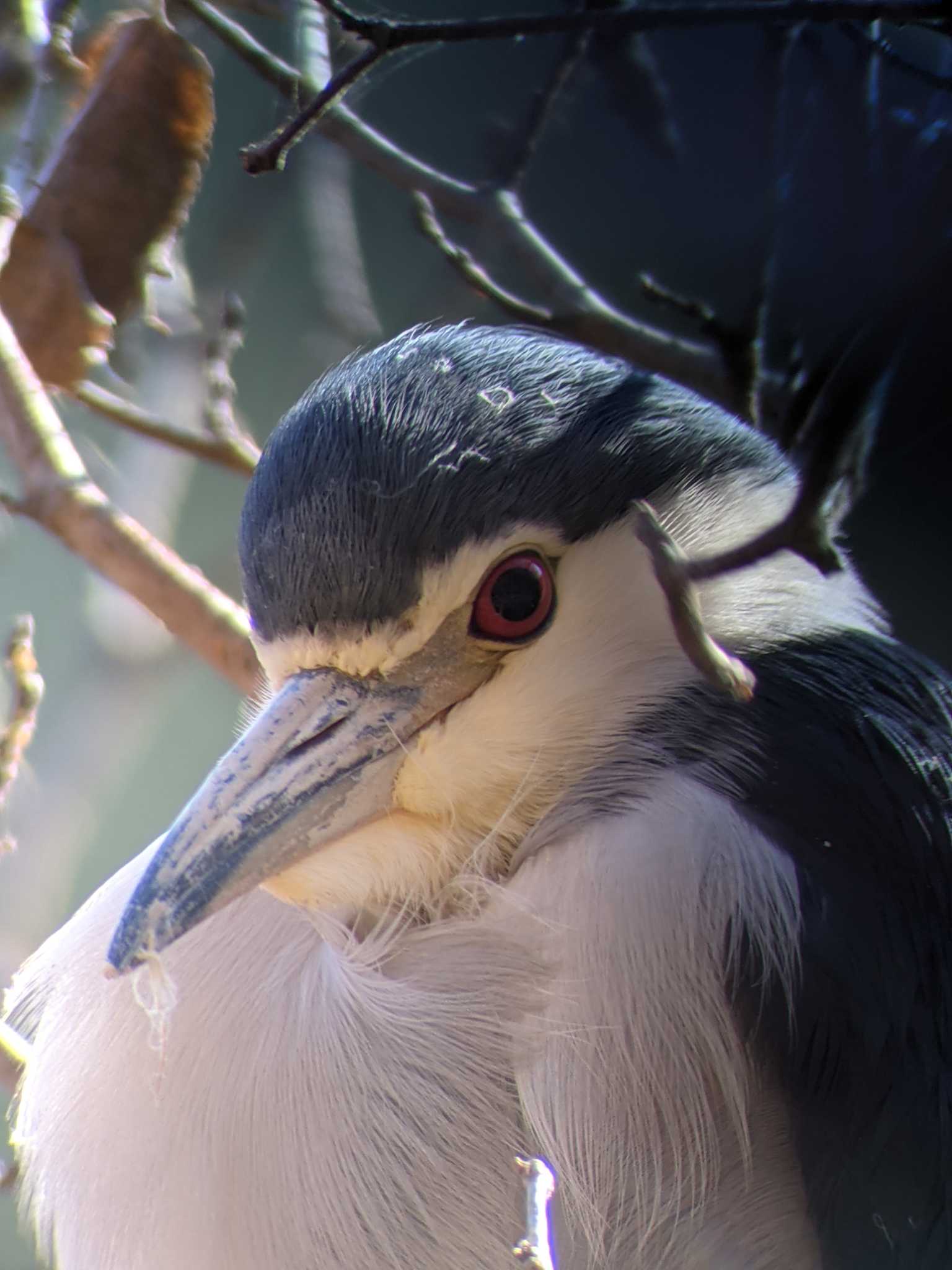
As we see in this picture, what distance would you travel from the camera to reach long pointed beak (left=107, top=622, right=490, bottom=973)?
537 millimetres

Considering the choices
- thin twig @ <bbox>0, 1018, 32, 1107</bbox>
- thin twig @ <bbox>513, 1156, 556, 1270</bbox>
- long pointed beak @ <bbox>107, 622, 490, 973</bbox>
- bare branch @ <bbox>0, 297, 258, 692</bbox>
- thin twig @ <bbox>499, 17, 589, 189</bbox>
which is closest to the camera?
thin twig @ <bbox>513, 1156, 556, 1270</bbox>

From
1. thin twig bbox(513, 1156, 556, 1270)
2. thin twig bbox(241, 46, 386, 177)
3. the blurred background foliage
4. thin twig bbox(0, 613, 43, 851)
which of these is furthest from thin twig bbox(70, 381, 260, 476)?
thin twig bbox(513, 1156, 556, 1270)

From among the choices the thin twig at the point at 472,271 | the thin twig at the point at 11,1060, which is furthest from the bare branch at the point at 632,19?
the thin twig at the point at 11,1060

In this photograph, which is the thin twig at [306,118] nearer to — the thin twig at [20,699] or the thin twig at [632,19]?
the thin twig at [632,19]

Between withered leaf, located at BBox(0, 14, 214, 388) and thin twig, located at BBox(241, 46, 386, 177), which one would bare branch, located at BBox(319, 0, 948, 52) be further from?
withered leaf, located at BBox(0, 14, 214, 388)

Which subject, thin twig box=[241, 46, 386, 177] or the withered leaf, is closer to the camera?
thin twig box=[241, 46, 386, 177]

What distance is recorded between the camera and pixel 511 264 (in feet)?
2.36

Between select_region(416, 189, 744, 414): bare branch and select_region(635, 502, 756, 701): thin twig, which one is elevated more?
select_region(416, 189, 744, 414): bare branch

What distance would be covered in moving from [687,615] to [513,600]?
0.08 m

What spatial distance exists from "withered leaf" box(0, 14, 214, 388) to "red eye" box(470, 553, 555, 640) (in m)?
0.45

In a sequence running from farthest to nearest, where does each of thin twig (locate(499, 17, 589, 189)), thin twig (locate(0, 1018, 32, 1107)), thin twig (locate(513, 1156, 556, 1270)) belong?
thin twig (locate(0, 1018, 32, 1107)), thin twig (locate(499, 17, 589, 189)), thin twig (locate(513, 1156, 556, 1270))

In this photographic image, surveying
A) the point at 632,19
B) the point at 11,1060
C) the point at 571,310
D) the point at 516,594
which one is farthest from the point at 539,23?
the point at 11,1060

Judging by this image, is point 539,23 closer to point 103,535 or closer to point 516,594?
point 516,594

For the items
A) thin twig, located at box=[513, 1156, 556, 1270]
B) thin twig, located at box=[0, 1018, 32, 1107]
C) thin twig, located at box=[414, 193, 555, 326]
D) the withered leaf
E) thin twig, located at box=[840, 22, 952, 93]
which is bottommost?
thin twig, located at box=[513, 1156, 556, 1270]
